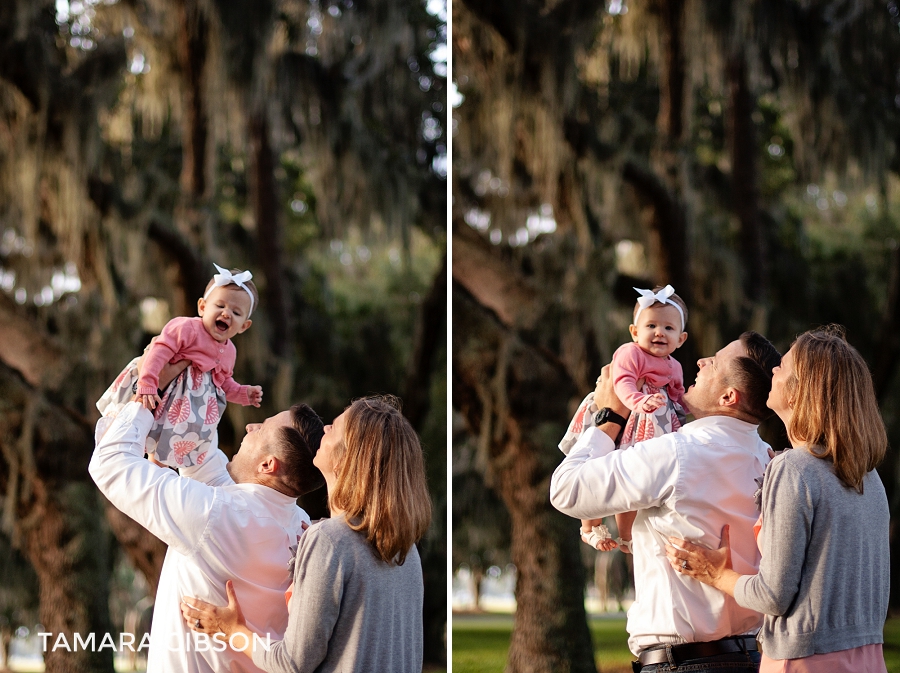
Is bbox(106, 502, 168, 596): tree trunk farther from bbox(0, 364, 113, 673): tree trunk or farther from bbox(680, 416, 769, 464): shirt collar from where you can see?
bbox(680, 416, 769, 464): shirt collar

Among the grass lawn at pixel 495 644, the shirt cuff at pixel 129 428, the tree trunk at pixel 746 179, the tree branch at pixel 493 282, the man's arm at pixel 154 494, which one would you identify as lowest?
the grass lawn at pixel 495 644

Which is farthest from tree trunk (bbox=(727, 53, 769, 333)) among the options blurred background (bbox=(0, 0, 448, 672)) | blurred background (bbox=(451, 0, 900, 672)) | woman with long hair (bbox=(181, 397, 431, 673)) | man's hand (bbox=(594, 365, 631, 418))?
woman with long hair (bbox=(181, 397, 431, 673))

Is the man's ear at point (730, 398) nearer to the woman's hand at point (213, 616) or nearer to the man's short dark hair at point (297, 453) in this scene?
the man's short dark hair at point (297, 453)

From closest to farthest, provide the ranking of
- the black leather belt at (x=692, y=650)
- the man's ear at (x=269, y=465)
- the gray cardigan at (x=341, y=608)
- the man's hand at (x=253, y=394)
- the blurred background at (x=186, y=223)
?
the gray cardigan at (x=341, y=608) → the black leather belt at (x=692, y=650) → the man's ear at (x=269, y=465) → the man's hand at (x=253, y=394) → the blurred background at (x=186, y=223)

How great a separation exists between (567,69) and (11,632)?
2933 millimetres

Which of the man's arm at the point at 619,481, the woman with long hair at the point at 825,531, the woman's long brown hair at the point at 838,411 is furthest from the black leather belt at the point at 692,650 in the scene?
the woman's long brown hair at the point at 838,411

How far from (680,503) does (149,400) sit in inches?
37.8

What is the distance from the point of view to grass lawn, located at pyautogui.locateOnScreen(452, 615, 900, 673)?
3.17 meters

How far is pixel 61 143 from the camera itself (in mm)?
3311

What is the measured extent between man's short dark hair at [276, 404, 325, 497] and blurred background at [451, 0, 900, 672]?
1.77 m

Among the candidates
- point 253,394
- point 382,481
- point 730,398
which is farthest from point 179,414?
point 730,398

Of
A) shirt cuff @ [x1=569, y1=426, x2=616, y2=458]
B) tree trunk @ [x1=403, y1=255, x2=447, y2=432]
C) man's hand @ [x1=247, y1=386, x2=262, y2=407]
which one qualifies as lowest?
shirt cuff @ [x1=569, y1=426, x2=616, y2=458]

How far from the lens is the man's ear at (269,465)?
156 cm

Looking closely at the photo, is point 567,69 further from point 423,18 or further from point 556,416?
point 556,416
